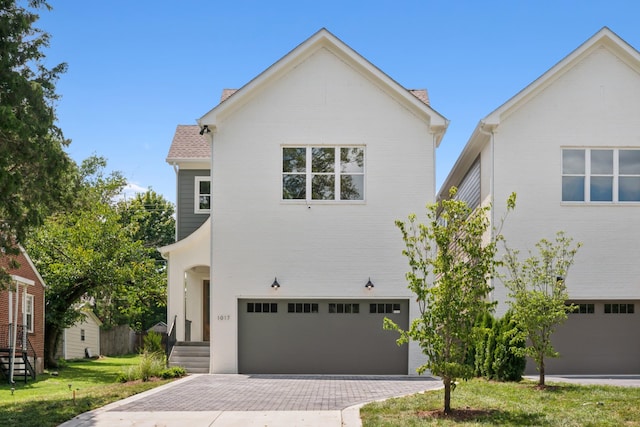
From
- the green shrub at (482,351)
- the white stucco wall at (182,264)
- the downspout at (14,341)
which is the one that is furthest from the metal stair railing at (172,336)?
the green shrub at (482,351)

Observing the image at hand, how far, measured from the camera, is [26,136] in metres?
13.2

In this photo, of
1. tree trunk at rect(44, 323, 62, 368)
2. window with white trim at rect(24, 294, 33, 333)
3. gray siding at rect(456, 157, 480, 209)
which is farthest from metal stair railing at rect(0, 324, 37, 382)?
gray siding at rect(456, 157, 480, 209)

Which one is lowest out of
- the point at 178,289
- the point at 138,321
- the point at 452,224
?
the point at 138,321

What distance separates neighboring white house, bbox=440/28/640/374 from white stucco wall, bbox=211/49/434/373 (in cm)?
245

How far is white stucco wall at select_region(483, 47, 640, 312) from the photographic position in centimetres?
2000

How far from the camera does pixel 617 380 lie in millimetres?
17875

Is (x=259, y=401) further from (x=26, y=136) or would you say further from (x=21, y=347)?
(x=21, y=347)

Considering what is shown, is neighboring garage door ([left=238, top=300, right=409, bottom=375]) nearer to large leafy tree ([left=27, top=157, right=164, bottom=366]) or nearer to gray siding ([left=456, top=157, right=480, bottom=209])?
gray siding ([left=456, top=157, right=480, bottom=209])

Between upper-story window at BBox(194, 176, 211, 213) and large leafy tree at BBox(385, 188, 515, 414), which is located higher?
upper-story window at BBox(194, 176, 211, 213)

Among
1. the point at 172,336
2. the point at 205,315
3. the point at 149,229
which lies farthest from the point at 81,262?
the point at 149,229

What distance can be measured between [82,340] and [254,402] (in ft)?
103

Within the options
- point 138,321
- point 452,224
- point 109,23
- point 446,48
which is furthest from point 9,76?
point 138,321

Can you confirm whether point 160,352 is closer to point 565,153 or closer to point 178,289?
point 178,289

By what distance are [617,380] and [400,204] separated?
7.05 meters
